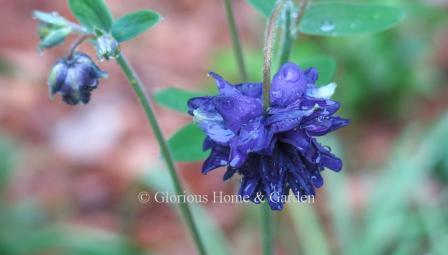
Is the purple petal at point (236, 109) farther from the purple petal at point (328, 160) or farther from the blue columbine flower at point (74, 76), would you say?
the blue columbine flower at point (74, 76)

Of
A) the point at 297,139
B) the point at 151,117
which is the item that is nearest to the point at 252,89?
the point at 297,139

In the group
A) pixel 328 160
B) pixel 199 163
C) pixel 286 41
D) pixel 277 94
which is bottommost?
pixel 328 160

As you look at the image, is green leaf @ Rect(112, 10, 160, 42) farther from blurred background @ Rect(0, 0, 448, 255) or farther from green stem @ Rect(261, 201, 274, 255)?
blurred background @ Rect(0, 0, 448, 255)

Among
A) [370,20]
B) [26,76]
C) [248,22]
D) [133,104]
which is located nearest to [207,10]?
[248,22]

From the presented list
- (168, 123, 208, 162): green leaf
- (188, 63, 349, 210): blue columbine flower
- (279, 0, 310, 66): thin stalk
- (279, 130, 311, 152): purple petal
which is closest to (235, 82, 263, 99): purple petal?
(188, 63, 349, 210): blue columbine flower

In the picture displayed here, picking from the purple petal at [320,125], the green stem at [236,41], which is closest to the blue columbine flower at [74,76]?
the green stem at [236,41]

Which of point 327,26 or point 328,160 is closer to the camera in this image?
point 328,160

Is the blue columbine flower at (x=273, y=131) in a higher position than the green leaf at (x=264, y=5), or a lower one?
lower

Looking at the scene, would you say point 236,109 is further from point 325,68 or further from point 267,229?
point 325,68
